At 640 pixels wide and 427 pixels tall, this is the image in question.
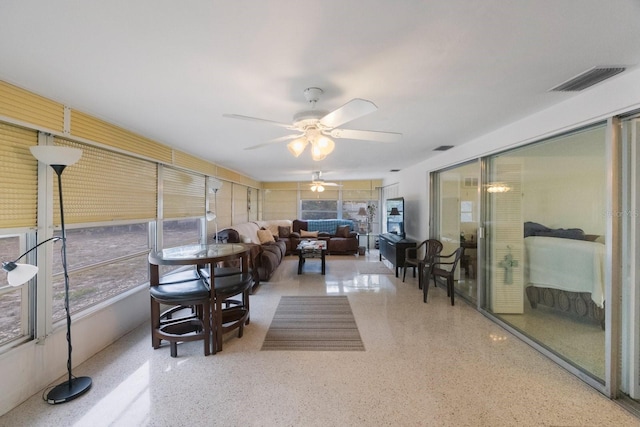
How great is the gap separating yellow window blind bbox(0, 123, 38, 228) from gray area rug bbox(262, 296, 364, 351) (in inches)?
89.1

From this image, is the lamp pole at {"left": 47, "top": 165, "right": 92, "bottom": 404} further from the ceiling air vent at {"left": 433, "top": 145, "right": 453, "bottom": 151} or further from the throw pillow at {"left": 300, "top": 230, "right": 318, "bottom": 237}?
the throw pillow at {"left": 300, "top": 230, "right": 318, "bottom": 237}

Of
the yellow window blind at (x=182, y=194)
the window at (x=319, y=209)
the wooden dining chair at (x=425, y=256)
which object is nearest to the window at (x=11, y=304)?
the yellow window blind at (x=182, y=194)

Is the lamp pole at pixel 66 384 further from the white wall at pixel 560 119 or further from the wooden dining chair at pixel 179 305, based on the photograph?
the white wall at pixel 560 119

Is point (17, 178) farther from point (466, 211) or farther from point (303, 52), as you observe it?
point (466, 211)

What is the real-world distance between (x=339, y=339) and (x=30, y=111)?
3.34 metres

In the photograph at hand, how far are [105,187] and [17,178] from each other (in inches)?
29.4

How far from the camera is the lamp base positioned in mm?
1862

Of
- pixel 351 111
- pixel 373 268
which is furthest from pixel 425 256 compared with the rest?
pixel 351 111

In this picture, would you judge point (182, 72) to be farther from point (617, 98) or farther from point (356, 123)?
point (617, 98)

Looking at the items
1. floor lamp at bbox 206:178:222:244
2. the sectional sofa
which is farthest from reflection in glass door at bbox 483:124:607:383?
floor lamp at bbox 206:178:222:244

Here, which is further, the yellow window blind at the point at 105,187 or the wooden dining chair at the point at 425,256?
the wooden dining chair at the point at 425,256

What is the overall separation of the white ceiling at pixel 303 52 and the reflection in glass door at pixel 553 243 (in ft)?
1.92

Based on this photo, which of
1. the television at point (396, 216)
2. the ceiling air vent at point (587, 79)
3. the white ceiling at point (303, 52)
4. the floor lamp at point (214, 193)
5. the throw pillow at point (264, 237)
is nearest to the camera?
the white ceiling at point (303, 52)

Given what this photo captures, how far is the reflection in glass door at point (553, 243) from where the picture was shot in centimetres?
208
